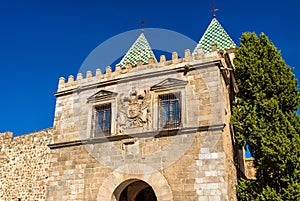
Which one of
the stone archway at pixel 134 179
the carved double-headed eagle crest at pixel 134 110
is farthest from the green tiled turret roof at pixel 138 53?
the stone archway at pixel 134 179

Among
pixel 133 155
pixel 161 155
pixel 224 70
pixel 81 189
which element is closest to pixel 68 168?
pixel 81 189

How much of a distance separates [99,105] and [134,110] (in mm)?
1505

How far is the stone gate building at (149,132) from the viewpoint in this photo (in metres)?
10.6

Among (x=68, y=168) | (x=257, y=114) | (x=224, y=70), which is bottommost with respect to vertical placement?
(x=68, y=168)

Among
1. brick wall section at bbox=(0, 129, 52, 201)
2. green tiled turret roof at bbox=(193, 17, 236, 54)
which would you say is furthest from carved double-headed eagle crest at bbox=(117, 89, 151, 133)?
green tiled turret roof at bbox=(193, 17, 236, 54)

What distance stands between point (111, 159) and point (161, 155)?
1678 millimetres

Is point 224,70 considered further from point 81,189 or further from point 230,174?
point 81,189

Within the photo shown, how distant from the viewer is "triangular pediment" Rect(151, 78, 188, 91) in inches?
455

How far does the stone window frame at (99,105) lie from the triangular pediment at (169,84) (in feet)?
4.87

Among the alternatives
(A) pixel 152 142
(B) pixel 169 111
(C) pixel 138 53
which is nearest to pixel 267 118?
(B) pixel 169 111

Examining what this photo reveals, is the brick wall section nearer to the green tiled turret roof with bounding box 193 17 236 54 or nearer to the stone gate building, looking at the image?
the stone gate building

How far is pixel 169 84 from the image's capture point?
1166 centimetres

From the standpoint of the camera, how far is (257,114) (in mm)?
11180

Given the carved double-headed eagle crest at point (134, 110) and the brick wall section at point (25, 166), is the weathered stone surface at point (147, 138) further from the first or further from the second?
the brick wall section at point (25, 166)
